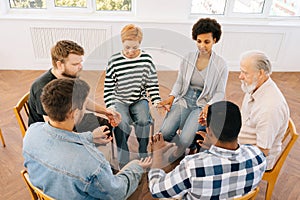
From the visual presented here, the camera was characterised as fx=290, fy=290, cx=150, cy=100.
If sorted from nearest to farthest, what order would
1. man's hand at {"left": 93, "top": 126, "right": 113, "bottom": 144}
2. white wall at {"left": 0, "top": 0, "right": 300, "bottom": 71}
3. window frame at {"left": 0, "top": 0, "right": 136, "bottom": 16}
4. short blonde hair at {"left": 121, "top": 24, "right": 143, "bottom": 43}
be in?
man's hand at {"left": 93, "top": 126, "right": 113, "bottom": 144} → short blonde hair at {"left": 121, "top": 24, "right": 143, "bottom": 43} → white wall at {"left": 0, "top": 0, "right": 300, "bottom": 71} → window frame at {"left": 0, "top": 0, "right": 136, "bottom": 16}

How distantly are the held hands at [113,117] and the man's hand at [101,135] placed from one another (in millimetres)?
95

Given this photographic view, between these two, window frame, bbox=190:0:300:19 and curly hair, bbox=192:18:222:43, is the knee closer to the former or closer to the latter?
curly hair, bbox=192:18:222:43

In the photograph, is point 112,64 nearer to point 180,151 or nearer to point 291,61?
point 180,151

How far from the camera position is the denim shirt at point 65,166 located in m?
1.12

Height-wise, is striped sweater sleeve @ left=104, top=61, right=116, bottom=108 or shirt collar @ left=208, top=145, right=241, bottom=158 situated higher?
shirt collar @ left=208, top=145, right=241, bottom=158

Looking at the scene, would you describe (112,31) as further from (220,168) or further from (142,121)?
(220,168)

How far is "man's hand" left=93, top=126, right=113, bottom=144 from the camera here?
1787 mm

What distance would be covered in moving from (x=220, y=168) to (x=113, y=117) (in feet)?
3.21

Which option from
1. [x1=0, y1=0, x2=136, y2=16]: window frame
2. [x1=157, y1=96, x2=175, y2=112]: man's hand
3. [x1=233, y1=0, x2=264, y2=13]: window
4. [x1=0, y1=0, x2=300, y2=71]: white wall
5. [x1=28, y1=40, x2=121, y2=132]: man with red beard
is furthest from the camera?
[x1=233, y1=0, x2=264, y2=13]: window

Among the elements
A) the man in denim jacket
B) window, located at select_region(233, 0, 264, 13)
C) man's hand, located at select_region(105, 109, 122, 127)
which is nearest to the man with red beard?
man's hand, located at select_region(105, 109, 122, 127)

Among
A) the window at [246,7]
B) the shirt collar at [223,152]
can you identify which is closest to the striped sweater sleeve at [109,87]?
the shirt collar at [223,152]

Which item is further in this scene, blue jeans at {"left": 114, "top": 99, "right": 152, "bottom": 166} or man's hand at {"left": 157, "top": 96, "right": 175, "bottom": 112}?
man's hand at {"left": 157, "top": 96, "right": 175, "bottom": 112}

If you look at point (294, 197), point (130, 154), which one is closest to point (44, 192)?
point (130, 154)

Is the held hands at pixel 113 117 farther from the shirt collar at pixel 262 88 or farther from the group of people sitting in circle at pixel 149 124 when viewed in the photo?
the shirt collar at pixel 262 88
